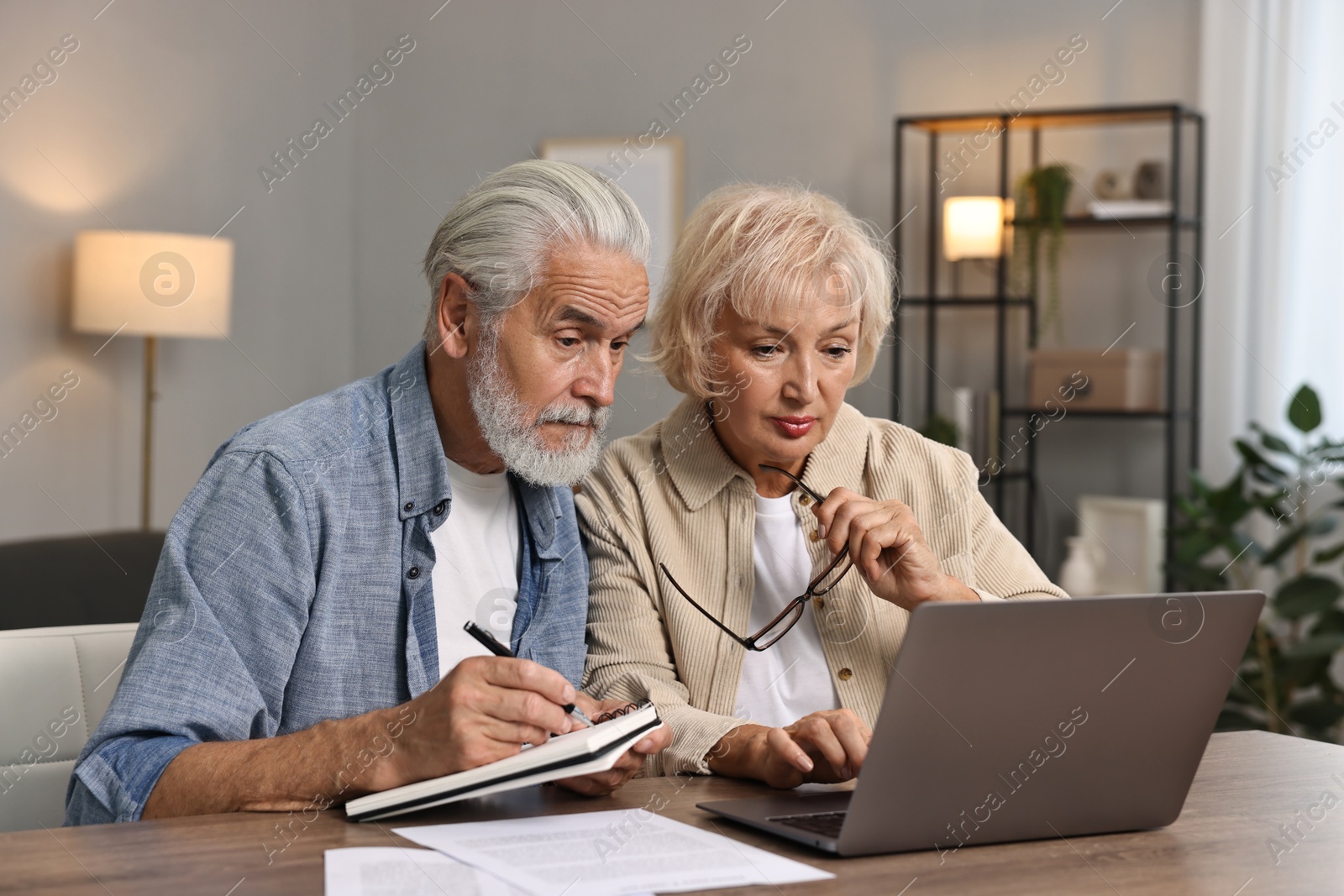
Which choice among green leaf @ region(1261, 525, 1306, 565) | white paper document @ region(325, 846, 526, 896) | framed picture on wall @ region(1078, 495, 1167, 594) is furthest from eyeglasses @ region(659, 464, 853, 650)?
framed picture on wall @ region(1078, 495, 1167, 594)

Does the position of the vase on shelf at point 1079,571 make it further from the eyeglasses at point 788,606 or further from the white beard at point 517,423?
the white beard at point 517,423

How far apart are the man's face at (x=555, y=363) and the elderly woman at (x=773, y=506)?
0.21 m

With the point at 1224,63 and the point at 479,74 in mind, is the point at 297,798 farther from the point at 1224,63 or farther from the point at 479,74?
the point at 479,74

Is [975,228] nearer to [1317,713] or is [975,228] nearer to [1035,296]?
[1035,296]

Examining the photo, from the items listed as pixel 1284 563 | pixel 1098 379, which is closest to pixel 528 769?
pixel 1098 379

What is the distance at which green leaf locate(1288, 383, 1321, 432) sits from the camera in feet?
11.5

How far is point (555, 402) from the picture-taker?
1571 millimetres

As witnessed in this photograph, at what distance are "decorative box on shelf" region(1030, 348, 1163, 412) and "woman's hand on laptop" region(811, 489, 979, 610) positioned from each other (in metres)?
2.56

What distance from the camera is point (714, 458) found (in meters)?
1.81

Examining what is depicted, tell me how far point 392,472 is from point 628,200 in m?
0.45

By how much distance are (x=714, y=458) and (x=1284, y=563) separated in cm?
274

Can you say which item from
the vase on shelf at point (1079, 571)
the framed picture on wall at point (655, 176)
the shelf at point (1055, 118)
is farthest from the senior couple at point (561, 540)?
the framed picture on wall at point (655, 176)

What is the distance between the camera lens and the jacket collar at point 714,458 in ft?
5.86

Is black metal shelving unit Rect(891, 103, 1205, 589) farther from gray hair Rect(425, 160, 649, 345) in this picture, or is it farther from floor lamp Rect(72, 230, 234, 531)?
gray hair Rect(425, 160, 649, 345)
